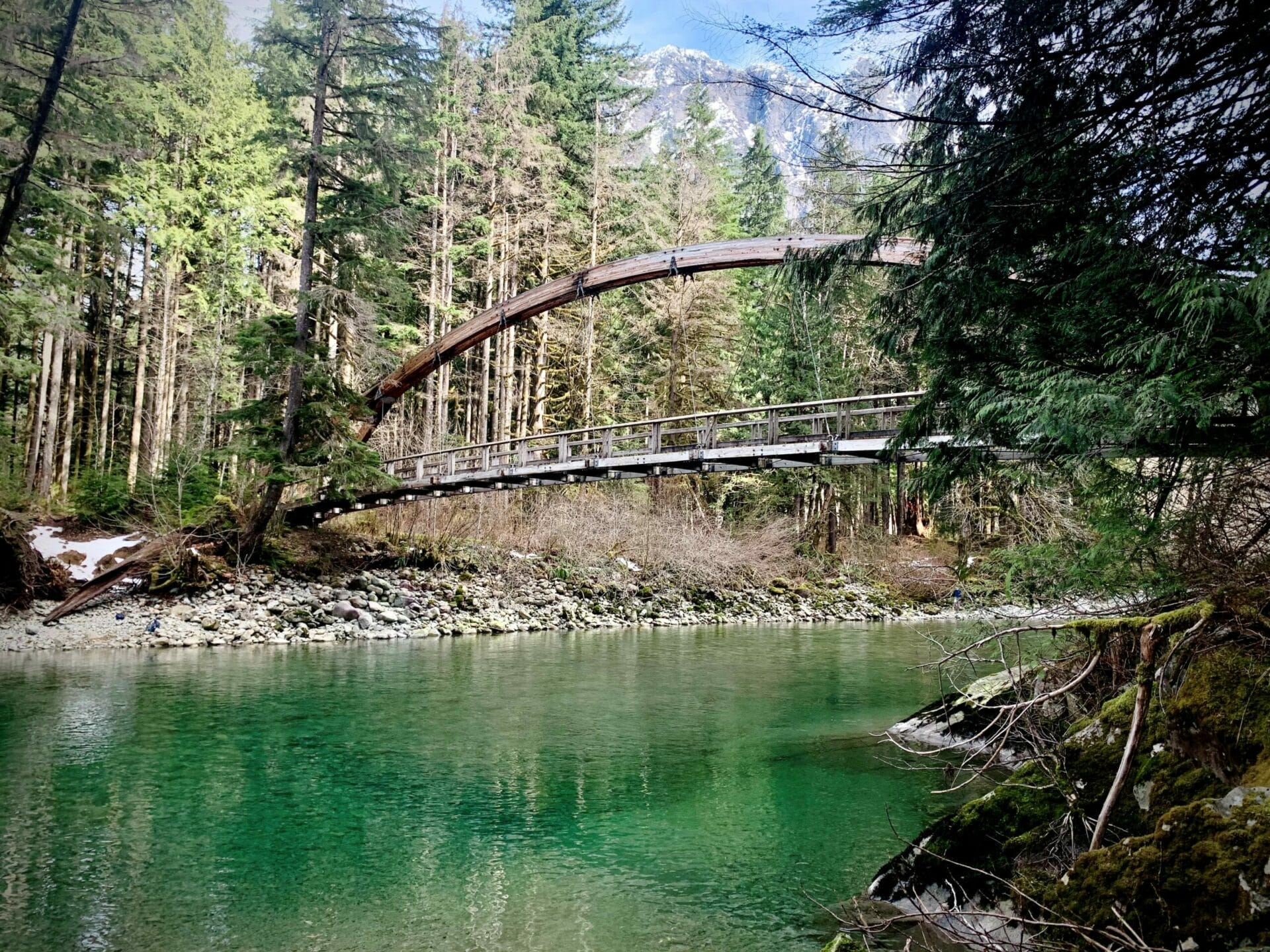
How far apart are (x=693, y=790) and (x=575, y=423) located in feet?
64.5

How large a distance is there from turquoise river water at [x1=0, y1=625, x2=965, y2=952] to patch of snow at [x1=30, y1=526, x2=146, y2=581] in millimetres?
3613

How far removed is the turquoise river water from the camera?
12.5 feet

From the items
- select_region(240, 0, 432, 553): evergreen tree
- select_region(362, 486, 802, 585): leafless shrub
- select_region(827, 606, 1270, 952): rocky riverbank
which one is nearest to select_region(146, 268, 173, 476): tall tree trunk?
select_region(240, 0, 432, 553): evergreen tree

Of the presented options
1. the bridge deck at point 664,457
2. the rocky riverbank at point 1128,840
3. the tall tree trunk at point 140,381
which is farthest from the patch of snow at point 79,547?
the rocky riverbank at point 1128,840

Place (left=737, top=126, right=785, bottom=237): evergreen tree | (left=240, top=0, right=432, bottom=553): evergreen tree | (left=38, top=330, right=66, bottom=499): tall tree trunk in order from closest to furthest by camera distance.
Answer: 1. (left=240, top=0, right=432, bottom=553): evergreen tree
2. (left=38, top=330, right=66, bottom=499): tall tree trunk
3. (left=737, top=126, right=785, bottom=237): evergreen tree

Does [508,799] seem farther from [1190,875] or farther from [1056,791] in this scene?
[1190,875]

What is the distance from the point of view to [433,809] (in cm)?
541

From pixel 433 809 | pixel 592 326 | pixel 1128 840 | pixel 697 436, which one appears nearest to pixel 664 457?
pixel 697 436

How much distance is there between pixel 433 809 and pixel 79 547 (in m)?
12.1

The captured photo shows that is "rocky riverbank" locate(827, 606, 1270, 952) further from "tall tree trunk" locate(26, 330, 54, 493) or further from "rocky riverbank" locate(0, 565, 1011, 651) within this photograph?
"tall tree trunk" locate(26, 330, 54, 493)

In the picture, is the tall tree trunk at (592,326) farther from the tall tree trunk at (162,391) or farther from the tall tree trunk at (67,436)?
the tall tree trunk at (67,436)

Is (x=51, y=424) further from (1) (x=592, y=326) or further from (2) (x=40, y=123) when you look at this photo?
(1) (x=592, y=326)

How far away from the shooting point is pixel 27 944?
3.46 meters

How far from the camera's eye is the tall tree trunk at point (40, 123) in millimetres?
9570
